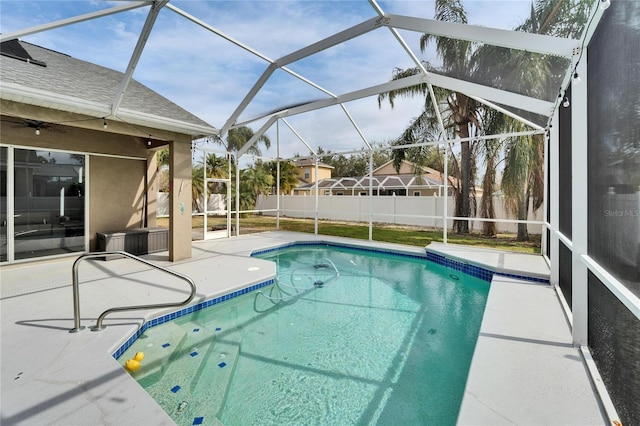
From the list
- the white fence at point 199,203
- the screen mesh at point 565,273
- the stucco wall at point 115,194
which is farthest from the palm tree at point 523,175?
the white fence at point 199,203

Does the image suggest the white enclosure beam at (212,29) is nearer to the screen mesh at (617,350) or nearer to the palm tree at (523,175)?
the screen mesh at (617,350)

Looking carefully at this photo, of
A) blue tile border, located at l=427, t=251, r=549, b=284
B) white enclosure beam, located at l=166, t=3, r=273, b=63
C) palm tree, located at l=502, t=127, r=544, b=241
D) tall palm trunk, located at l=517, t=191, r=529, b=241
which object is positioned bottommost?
blue tile border, located at l=427, t=251, r=549, b=284

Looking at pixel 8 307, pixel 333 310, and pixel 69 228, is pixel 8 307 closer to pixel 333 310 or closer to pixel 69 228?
pixel 69 228

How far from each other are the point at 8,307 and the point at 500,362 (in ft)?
21.3

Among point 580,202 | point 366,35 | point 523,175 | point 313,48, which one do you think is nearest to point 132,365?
point 580,202

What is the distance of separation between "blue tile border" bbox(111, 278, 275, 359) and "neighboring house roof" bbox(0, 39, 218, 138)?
414cm

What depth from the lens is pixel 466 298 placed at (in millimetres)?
5883

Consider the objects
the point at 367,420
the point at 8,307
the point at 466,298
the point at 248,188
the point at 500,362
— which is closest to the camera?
the point at 367,420

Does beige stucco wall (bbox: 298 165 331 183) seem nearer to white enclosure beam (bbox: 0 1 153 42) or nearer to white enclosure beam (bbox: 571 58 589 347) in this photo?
white enclosure beam (bbox: 0 1 153 42)

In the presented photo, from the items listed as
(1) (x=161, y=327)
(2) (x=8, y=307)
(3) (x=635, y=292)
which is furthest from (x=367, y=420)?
(2) (x=8, y=307)

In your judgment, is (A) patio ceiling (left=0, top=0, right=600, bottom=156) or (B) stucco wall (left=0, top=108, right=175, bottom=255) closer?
(A) patio ceiling (left=0, top=0, right=600, bottom=156)

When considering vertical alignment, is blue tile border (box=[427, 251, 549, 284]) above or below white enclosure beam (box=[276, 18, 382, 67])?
below

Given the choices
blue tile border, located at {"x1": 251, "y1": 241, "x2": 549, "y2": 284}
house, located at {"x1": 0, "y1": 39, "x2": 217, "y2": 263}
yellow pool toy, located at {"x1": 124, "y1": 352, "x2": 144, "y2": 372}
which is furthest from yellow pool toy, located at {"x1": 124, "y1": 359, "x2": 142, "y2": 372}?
Answer: blue tile border, located at {"x1": 251, "y1": 241, "x2": 549, "y2": 284}

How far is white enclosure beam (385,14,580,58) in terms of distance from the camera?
330 cm
